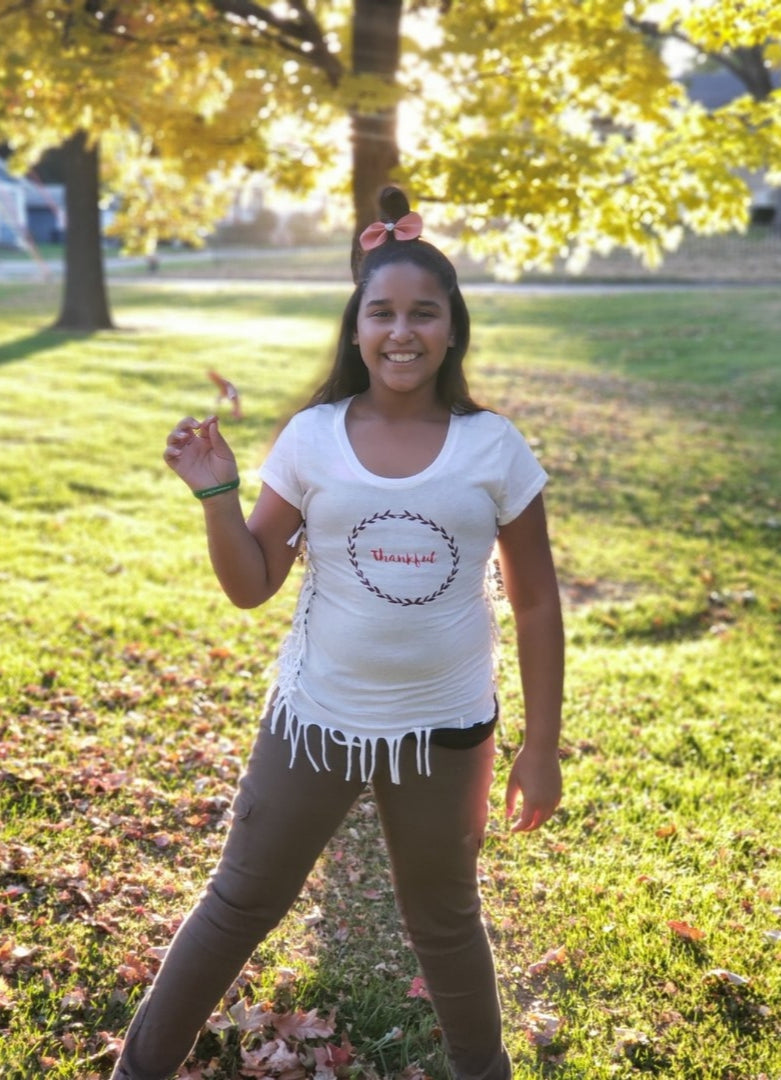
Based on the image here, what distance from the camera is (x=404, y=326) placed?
92.1 inches

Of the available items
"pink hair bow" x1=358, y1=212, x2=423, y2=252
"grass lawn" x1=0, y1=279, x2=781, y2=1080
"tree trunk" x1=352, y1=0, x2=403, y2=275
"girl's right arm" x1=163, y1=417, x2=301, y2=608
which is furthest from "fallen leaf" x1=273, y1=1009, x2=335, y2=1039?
"tree trunk" x1=352, y1=0, x2=403, y2=275

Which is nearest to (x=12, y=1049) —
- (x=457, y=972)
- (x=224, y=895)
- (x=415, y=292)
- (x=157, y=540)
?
(x=224, y=895)

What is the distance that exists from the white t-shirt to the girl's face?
0.13 metres

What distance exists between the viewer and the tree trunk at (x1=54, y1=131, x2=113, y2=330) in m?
18.7

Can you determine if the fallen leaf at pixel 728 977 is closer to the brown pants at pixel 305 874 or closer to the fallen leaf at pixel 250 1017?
the brown pants at pixel 305 874

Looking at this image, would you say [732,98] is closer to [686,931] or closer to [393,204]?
[686,931]

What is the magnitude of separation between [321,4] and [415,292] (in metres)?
5.26

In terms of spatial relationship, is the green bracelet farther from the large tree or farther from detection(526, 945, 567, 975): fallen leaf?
the large tree

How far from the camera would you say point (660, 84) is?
5.84 meters

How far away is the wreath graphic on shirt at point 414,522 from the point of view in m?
2.29

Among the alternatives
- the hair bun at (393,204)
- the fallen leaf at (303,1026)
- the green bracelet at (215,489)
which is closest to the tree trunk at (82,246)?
the hair bun at (393,204)

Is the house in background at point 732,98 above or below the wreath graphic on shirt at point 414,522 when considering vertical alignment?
above

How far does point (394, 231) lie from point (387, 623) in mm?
793

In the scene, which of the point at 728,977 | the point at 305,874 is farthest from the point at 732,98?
the point at 305,874
